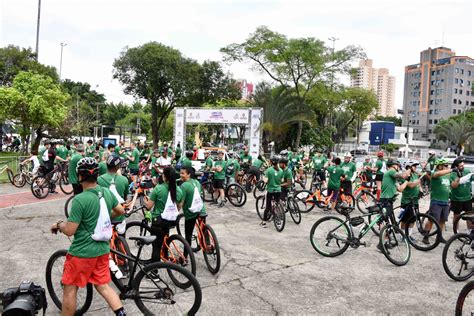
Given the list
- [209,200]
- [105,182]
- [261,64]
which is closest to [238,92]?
[261,64]

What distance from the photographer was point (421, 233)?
7.61 m

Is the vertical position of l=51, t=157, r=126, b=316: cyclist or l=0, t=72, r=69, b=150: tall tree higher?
l=0, t=72, r=69, b=150: tall tree

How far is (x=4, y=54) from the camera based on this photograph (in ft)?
115

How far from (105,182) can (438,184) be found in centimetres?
637

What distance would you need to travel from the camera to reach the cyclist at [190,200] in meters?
5.75

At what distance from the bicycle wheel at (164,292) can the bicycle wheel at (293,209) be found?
5626 millimetres

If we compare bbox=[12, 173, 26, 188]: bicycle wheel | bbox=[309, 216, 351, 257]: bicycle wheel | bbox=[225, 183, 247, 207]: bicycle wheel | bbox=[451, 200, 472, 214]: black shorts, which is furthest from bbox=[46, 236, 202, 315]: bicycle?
bbox=[12, 173, 26, 188]: bicycle wheel

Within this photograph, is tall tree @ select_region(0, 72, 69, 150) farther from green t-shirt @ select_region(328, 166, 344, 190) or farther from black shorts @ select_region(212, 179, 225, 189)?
green t-shirt @ select_region(328, 166, 344, 190)

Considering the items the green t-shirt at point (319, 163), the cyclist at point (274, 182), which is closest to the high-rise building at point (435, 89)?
the green t-shirt at point (319, 163)

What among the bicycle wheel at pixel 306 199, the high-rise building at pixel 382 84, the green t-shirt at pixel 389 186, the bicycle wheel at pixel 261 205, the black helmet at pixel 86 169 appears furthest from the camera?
the high-rise building at pixel 382 84

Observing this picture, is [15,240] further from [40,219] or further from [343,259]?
[343,259]

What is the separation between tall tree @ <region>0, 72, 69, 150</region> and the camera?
824 inches

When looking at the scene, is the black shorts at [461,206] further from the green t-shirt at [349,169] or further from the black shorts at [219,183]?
the black shorts at [219,183]

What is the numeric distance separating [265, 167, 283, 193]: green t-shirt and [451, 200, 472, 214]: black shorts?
3763 mm
